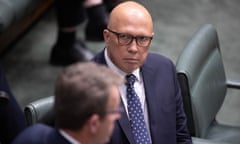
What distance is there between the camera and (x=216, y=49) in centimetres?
268

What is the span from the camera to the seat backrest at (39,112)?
205 centimetres

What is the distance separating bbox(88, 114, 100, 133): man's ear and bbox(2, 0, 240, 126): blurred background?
2100 millimetres

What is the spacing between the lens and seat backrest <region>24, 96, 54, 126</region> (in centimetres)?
205

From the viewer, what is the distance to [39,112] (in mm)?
2072

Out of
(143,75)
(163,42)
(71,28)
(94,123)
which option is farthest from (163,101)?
(163,42)

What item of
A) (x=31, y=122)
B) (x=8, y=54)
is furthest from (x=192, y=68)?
(x=8, y=54)

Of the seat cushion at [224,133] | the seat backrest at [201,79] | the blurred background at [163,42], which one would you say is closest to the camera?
the seat backrest at [201,79]

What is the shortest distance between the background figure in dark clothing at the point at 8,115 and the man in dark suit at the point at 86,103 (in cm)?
76

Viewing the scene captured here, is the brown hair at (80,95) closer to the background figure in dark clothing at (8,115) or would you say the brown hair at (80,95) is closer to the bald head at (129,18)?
the bald head at (129,18)

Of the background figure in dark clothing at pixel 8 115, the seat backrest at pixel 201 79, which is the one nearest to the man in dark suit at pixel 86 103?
the background figure in dark clothing at pixel 8 115

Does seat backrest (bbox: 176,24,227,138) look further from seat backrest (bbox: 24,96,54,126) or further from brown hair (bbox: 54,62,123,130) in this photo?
brown hair (bbox: 54,62,123,130)

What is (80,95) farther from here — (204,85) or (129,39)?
(204,85)

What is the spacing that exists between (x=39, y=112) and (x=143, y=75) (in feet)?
1.46

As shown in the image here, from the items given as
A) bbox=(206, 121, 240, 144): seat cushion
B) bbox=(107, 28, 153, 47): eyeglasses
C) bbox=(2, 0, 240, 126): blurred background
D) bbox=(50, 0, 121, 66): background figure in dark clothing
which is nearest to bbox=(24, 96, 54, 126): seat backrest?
bbox=(107, 28, 153, 47): eyeglasses
